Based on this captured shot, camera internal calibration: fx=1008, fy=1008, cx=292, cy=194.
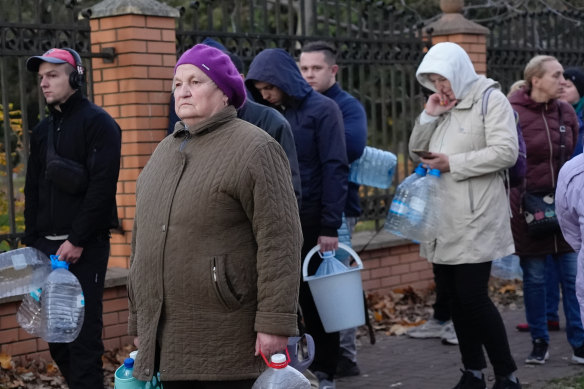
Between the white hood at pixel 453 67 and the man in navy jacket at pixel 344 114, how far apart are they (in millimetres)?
856

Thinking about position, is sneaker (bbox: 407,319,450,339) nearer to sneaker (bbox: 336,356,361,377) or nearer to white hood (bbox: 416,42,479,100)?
sneaker (bbox: 336,356,361,377)

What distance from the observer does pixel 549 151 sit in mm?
6883

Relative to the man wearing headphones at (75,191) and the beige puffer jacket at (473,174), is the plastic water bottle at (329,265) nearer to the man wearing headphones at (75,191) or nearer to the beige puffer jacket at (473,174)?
the beige puffer jacket at (473,174)

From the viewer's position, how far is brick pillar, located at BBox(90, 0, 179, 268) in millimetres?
6863

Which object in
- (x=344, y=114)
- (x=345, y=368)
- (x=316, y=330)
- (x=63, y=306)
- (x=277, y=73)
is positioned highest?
(x=277, y=73)

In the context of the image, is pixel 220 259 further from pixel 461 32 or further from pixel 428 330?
pixel 461 32

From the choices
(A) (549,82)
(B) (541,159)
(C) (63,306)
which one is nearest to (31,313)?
(C) (63,306)

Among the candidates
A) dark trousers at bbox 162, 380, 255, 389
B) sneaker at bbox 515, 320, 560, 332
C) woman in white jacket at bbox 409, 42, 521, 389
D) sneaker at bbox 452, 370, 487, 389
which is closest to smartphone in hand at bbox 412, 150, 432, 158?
woman in white jacket at bbox 409, 42, 521, 389

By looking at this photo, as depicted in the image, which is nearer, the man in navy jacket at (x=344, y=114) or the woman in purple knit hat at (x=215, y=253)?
the woman in purple knit hat at (x=215, y=253)

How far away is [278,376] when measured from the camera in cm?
344

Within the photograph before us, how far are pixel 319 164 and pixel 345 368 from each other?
1.46 m

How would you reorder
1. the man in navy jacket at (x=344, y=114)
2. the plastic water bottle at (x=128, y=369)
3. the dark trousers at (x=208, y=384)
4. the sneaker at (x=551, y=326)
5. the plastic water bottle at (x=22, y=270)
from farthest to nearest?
the sneaker at (x=551, y=326) < the man in navy jacket at (x=344, y=114) < the plastic water bottle at (x=22, y=270) < the plastic water bottle at (x=128, y=369) < the dark trousers at (x=208, y=384)

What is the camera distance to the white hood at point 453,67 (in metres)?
5.63

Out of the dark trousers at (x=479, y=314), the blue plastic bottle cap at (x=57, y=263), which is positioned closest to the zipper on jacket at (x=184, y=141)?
the blue plastic bottle cap at (x=57, y=263)
